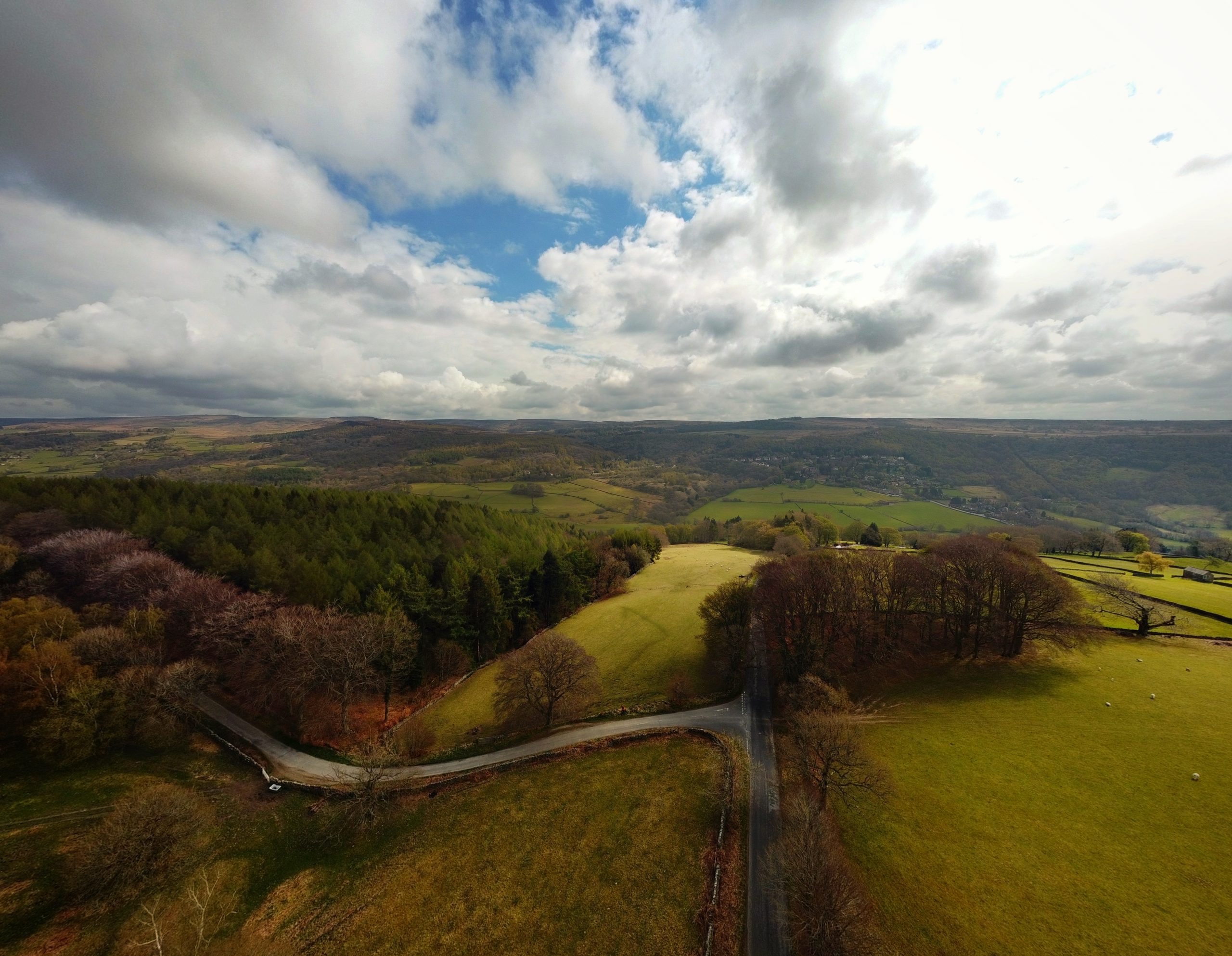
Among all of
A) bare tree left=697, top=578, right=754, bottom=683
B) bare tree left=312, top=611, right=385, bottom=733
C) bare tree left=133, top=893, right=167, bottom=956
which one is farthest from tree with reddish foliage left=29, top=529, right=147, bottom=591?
bare tree left=697, top=578, right=754, bottom=683

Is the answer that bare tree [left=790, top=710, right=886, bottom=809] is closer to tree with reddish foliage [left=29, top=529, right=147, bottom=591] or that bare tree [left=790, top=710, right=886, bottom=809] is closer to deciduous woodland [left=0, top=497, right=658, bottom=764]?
deciduous woodland [left=0, top=497, right=658, bottom=764]

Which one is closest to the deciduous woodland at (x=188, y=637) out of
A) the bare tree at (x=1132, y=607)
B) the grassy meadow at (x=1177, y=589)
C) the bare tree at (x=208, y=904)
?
the bare tree at (x=208, y=904)

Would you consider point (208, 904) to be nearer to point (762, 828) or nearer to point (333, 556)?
point (762, 828)

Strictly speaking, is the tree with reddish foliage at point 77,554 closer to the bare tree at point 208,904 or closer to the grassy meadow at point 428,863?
the grassy meadow at point 428,863

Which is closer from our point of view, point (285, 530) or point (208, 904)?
point (208, 904)

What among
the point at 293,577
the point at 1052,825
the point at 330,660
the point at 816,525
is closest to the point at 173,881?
the point at 330,660

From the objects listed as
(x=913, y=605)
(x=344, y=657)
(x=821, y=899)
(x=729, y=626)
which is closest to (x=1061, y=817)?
(x=821, y=899)
